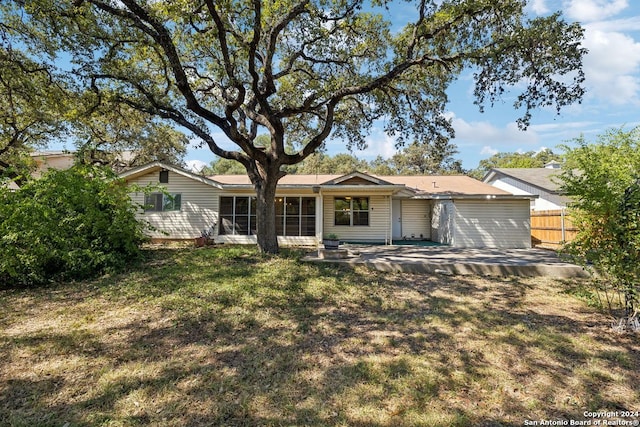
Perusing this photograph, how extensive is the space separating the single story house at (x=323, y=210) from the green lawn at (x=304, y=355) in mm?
7114

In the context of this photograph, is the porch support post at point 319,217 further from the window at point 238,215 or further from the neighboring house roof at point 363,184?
the window at point 238,215

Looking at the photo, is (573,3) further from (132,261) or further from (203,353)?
(132,261)

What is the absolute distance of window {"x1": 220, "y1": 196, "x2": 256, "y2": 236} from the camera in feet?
46.3

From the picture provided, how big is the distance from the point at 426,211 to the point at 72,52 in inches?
606

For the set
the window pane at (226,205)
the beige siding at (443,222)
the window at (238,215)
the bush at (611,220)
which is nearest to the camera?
the bush at (611,220)

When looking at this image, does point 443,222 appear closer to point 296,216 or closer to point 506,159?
point 296,216

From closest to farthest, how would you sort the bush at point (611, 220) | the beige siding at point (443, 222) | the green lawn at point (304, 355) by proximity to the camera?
the green lawn at point (304, 355) < the bush at point (611, 220) < the beige siding at point (443, 222)

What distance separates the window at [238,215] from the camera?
14102mm

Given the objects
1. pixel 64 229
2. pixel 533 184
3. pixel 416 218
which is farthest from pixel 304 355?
pixel 533 184

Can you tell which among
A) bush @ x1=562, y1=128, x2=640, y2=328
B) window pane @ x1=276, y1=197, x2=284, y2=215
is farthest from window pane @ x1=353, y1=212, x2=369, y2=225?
bush @ x1=562, y1=128, x2=640, y2=328

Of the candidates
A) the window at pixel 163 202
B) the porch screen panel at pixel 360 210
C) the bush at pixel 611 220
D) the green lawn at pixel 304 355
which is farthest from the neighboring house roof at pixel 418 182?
the bush at pixel 611 220

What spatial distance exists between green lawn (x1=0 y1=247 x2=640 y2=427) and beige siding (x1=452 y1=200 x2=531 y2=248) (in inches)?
280

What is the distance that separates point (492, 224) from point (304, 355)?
490 inches

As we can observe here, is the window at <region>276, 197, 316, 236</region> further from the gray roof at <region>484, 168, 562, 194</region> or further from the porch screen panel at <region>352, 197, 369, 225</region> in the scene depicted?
the gray roof at <region>484, 168, 562, 194</region>
